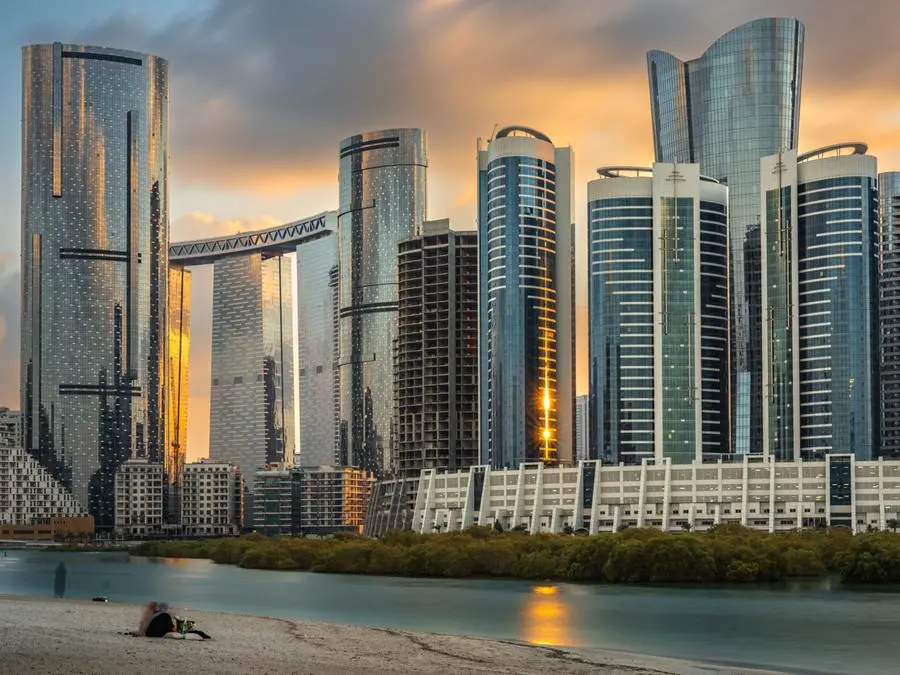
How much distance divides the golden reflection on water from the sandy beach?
747 cm

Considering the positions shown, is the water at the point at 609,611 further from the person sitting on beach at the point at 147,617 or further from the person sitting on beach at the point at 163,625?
the person sitting on beach at the point at 147,617

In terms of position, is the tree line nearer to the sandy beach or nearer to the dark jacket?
the sandy beach

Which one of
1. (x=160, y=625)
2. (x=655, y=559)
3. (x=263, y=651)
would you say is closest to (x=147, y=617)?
(x=160, y=625)

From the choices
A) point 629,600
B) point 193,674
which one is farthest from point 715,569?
point 193,674

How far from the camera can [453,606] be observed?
418 feet

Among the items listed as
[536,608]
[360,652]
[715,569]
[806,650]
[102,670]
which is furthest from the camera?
[715,569]

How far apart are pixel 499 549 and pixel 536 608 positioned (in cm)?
5911

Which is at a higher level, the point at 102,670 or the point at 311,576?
the point at 102,670

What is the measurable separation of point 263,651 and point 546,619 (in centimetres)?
4386

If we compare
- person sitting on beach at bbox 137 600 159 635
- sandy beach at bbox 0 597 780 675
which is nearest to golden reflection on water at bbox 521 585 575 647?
sandy beach at bbox 0 597 780 675

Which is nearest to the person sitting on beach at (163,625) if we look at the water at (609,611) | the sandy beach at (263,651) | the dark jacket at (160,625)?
the dark jacket at (160,625)

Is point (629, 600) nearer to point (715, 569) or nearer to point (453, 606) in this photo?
point (453, 606)

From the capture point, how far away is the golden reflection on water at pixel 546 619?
97.9 m

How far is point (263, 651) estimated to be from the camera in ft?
240
